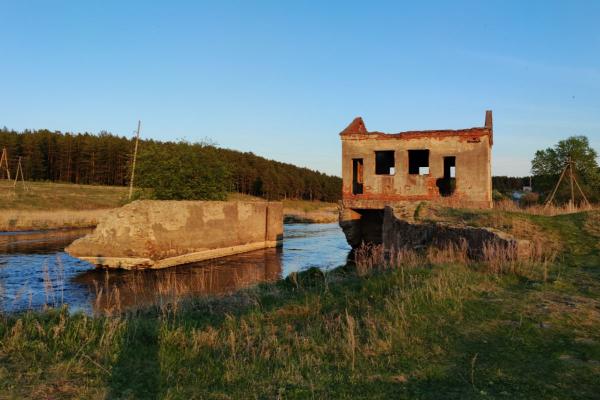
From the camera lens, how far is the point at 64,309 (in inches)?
273

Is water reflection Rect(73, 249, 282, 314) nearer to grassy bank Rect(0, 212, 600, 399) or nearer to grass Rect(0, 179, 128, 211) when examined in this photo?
grassy bank Rect(0, 212, 600, 399)

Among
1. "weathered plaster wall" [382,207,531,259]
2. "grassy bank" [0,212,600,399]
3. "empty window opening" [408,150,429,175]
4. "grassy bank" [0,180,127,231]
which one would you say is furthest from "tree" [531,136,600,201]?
"grassy bank" [0,180,127,231]

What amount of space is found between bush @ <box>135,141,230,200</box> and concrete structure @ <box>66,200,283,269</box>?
264cm

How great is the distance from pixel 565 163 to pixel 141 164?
113 ft

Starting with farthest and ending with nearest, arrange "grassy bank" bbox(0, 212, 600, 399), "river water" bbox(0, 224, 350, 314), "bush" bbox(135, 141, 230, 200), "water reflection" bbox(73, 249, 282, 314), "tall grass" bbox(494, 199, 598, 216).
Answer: "bush" bbox(135, 141, 230, 200) < "tall grass" bbox(494, 199, 598, 216) < "water reflection" bbox(73, 249, 282, 314) < "river water" bbox(0, 224, 350, 314) < "grassy bank" bbox(0, 212, 600, 399)

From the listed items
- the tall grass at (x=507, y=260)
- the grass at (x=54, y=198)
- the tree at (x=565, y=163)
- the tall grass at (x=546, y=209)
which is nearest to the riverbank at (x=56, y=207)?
the grass at (x=54, y=198)

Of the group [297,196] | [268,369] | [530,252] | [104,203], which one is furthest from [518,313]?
[297,196]

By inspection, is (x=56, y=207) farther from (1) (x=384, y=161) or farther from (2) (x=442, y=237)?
(2) (x=442, y=237)

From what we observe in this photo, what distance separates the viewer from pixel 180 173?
23.4m

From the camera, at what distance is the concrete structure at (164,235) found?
1700 cm

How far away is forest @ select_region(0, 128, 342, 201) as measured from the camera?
24.0 metres

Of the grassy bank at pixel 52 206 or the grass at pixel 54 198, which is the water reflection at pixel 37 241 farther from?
the grass at pixel 54 198

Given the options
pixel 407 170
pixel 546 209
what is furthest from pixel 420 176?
pixel 546 209

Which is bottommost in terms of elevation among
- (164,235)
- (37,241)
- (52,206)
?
(37,241)
